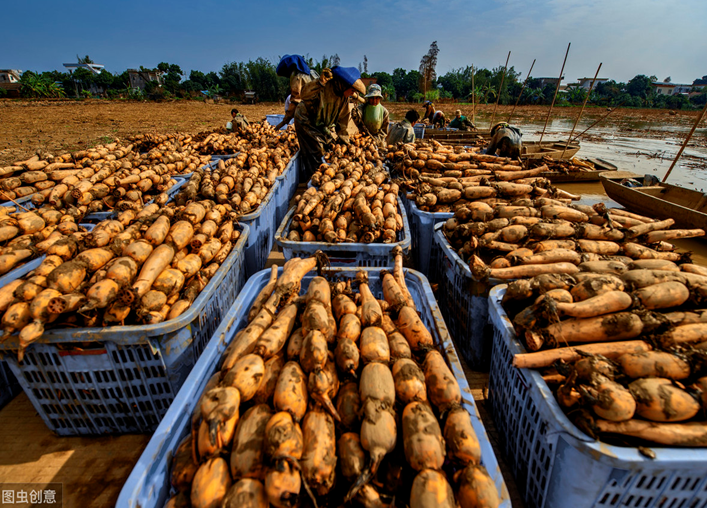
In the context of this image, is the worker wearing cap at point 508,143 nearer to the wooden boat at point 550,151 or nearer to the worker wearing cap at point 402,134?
the wooden boat at point 550,151

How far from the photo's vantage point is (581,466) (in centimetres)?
144

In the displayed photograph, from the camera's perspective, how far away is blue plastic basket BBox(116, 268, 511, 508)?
1333 millimetres

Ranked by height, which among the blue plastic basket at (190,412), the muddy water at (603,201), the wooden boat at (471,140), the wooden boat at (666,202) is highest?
the wooden boat at (471,140)

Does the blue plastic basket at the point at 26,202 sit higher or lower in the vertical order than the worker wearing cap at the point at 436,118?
lower

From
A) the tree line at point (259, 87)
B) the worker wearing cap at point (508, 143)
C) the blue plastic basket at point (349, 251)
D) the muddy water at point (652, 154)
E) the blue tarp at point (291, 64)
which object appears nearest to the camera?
the blue plastic basket at point (349, 251)

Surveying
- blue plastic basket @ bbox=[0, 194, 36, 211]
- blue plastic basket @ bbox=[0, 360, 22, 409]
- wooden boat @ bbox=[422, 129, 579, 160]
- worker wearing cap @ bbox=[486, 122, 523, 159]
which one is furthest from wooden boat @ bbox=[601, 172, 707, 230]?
blue plastic basket @ bbox=[0, 194, 36, 211]

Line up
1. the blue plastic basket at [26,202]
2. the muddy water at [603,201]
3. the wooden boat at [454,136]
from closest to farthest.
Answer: the blue plastic basket at [26,202]
the muddy water at [603,201]
the wooden boat at [454,136]

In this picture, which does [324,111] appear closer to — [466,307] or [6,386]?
[466,307]

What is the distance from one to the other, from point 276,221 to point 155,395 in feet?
12.2

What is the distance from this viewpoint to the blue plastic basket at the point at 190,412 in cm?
133

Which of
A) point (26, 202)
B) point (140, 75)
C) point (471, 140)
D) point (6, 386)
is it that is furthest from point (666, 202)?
point (140, 75)

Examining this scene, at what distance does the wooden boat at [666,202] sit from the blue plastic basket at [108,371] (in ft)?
20.0

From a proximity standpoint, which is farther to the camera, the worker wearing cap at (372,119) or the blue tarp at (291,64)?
the worker wearing cap at (372,119)

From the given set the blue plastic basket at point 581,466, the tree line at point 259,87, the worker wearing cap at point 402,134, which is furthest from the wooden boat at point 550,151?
the tree line at point 259,87
